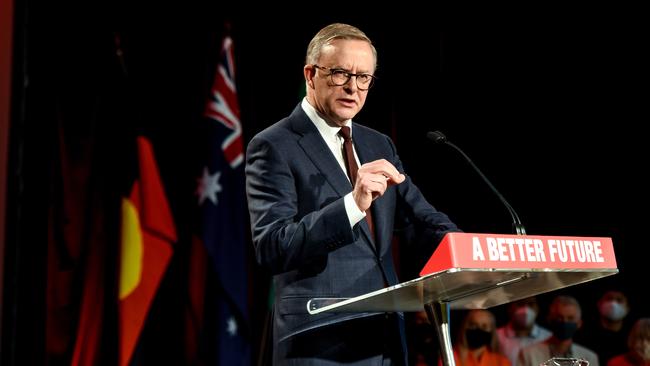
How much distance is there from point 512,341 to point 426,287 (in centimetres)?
329

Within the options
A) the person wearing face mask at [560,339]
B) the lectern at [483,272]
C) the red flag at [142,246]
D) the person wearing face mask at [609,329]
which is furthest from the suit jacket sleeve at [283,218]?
the person wearing face mask at [609,329]

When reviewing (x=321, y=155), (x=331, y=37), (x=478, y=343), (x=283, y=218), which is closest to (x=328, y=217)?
(x=283, y=218)

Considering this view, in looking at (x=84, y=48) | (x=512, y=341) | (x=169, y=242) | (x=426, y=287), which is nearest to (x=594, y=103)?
(x=512, y=341)

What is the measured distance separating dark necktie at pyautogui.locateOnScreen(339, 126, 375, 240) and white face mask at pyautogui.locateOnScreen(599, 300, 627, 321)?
2.99 metres

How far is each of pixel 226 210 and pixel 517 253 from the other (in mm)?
3076

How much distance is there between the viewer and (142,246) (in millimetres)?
4094

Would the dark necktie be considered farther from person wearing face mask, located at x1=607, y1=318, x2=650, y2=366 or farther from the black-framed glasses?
person wearing face mask, located at x1=607, y1=318, x2=650, y2=366

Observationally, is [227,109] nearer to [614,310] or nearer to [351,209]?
[614,310]

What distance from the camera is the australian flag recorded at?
164 inches

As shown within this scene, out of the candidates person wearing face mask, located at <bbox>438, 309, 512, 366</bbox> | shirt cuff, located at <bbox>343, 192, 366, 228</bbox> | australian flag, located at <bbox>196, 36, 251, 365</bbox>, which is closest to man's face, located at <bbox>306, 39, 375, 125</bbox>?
shirt cuff, located at <bbox>343, 192, 366, 228</bbox>

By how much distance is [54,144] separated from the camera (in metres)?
4.06

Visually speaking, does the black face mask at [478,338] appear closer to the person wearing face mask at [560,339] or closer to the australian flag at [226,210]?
the person wearing face mask at [560,339]

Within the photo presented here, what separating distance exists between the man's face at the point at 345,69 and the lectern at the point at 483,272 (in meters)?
0.51

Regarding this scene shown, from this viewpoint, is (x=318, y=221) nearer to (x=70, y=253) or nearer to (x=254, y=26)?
(x=70, y=253)
